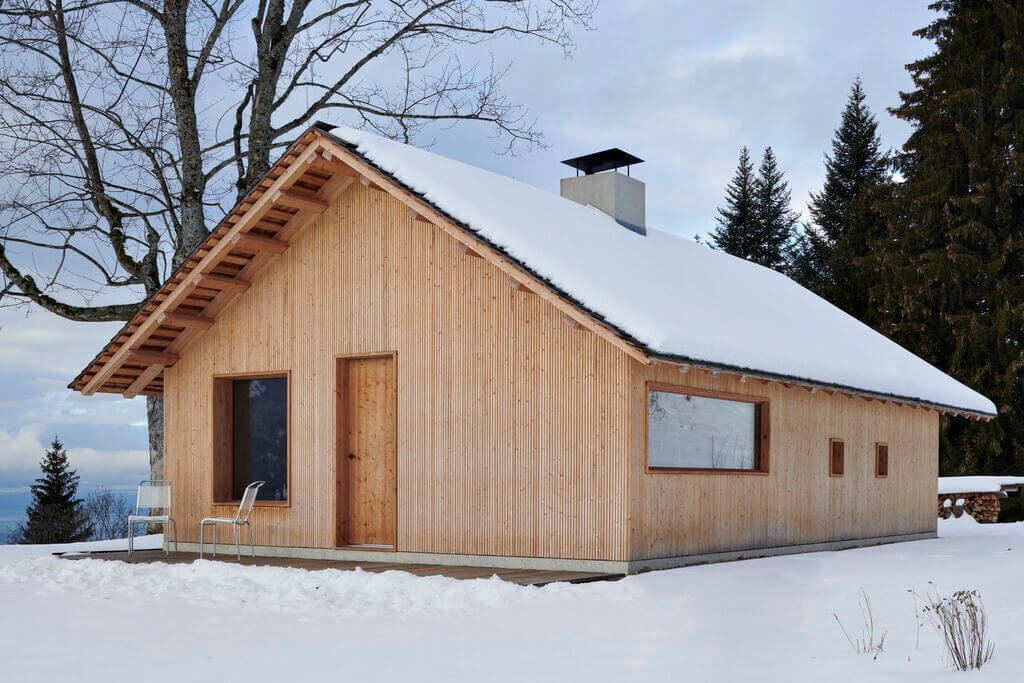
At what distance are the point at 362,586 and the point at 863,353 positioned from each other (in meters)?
9.37

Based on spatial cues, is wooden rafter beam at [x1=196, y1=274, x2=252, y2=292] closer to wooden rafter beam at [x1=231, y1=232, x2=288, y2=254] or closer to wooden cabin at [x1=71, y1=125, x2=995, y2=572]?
wooden cabin at [x1=71, y1=125, x2=995, y2=572]

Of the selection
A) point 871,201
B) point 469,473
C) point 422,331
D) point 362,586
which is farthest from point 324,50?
point 871,201

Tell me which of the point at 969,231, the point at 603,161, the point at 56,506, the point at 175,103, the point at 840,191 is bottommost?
the point at 56,506

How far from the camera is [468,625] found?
23.5 feet

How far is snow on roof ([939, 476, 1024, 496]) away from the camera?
2148 cm

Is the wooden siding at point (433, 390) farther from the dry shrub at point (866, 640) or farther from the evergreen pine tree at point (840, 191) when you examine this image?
the evergreen pine tree at point (840, 191)

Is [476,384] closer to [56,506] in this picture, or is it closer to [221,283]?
[221,283]

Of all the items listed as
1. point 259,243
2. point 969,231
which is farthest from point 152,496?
point 969,231

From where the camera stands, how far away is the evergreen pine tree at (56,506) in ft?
86.8

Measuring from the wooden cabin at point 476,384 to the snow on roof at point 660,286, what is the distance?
0.05 meters

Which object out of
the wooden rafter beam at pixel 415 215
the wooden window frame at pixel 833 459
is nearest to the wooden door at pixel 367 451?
the wooden rafter beam at pixel 415 215

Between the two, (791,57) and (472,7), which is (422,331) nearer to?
(472,7)

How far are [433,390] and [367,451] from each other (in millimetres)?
1237

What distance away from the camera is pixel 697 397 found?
11.0 metres
